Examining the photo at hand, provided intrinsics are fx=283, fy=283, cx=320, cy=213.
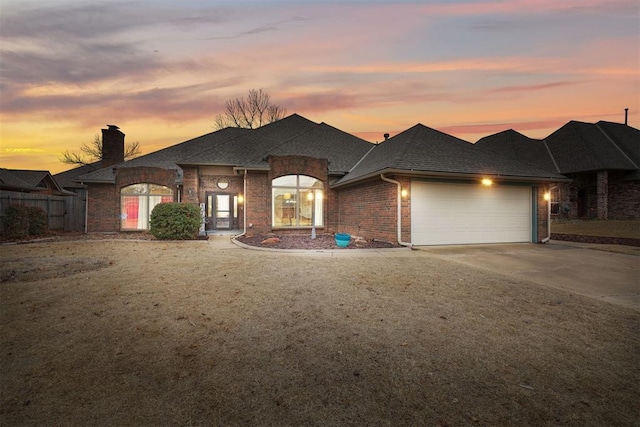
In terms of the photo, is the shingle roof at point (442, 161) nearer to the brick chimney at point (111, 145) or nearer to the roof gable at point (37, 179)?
the brick chimney at point (111, 145)

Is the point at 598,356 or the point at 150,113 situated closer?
the point at 598,356

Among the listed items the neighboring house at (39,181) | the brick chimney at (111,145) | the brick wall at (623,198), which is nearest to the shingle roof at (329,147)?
the brick chimney at (111,145)

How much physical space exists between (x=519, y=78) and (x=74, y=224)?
26317mm

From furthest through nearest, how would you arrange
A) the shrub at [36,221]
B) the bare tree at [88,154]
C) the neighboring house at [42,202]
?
the bare tree at [88,154] < the shrub at [36,221] < the neighboring house at [42,202]

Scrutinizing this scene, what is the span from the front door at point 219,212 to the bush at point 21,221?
8256 mm

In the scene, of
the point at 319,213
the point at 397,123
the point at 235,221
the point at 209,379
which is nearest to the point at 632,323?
the point at 209,379

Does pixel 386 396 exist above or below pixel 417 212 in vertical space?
below

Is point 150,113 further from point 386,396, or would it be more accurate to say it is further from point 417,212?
point 386,396

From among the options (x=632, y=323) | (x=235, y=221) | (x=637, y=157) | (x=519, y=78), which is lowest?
(x=632, y=323)

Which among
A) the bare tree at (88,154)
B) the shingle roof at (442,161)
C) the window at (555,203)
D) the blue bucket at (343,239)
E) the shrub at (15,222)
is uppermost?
the bare tree at (88,154)

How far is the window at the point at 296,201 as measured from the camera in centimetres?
1491

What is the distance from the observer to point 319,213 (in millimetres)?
15562

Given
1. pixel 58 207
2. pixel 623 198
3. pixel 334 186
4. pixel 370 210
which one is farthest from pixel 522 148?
pixel 58 207

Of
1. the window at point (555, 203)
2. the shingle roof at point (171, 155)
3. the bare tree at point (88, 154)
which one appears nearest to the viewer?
the shingle roof at point (171, 155)
